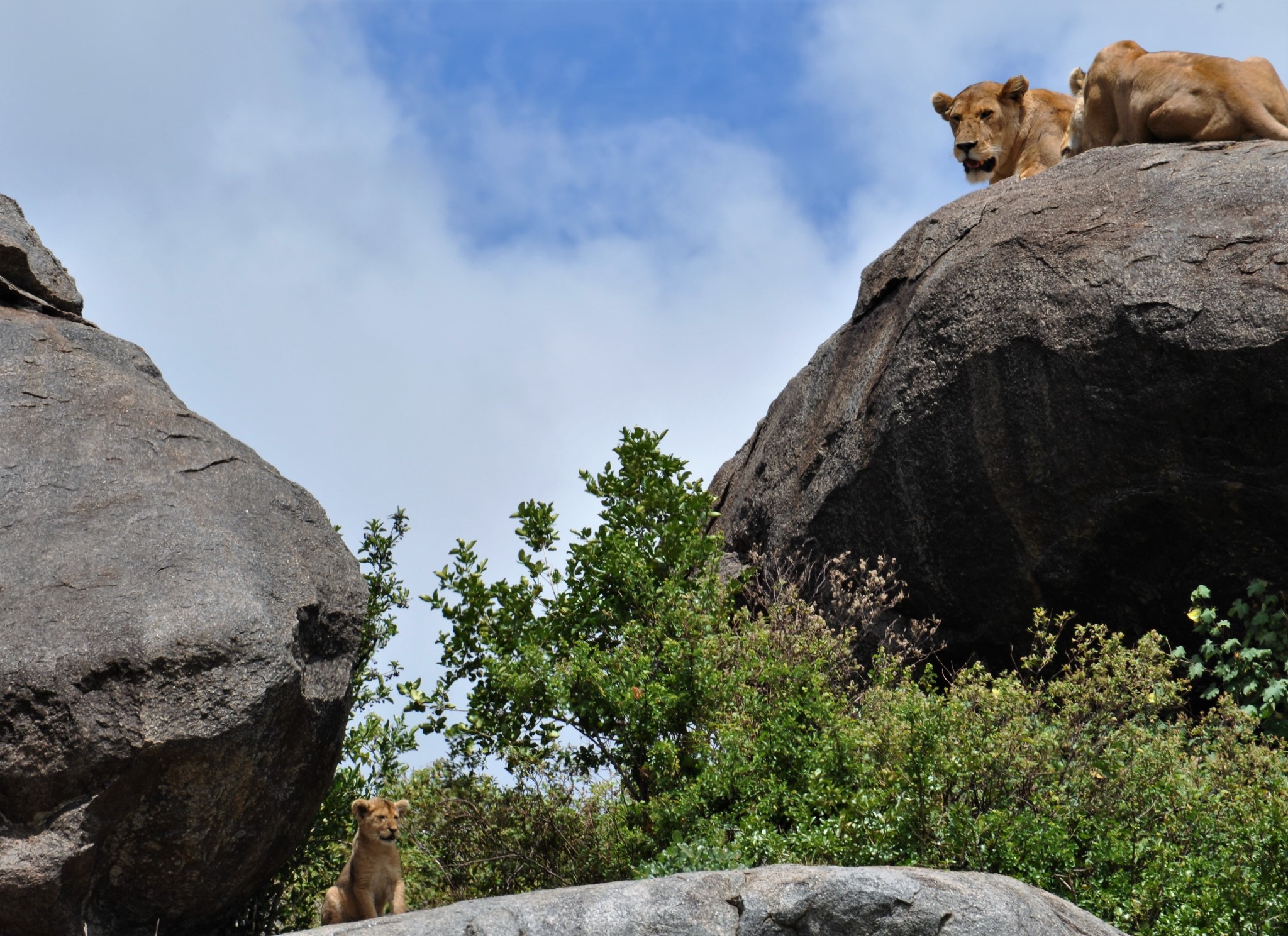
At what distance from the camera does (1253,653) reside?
10055 millimetres

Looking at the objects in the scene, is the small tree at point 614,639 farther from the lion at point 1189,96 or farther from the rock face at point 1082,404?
the lion at point 1189,96

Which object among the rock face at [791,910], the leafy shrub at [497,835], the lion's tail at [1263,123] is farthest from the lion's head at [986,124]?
the rock face at [791,910]

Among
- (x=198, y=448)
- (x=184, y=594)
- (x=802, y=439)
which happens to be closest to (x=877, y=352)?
(x=802, y=439)

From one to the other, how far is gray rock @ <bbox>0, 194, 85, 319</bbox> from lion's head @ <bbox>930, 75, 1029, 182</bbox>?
8.41 m

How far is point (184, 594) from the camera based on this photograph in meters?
7.39

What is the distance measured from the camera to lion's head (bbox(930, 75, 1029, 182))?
13.7 metres

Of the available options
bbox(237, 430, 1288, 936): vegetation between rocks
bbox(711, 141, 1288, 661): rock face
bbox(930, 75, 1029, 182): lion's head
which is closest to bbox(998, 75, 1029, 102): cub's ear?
bbox(930, 75, 1029, 182): lion's head

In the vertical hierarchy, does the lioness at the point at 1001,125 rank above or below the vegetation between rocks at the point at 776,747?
above

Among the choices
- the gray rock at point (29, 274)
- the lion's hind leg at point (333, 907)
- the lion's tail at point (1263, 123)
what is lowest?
the lion's hind leg at point (333, 907)

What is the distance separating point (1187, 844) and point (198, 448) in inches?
258

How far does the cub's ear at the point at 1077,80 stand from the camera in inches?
526

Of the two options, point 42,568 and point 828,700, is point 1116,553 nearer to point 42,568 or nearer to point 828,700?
point 828,700

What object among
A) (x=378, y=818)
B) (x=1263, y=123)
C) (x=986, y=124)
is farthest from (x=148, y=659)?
(x=986, y=124)

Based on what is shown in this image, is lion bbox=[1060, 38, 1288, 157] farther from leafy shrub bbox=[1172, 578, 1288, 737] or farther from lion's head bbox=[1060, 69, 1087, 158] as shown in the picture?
leafy shrub bbox=[1172, 578, 1288, 737]
